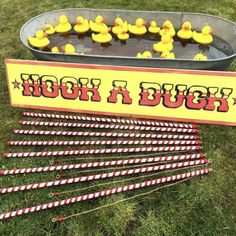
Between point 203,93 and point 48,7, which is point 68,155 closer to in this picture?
point 203,93

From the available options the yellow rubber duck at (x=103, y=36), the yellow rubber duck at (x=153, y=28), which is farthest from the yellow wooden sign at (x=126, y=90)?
the yellow rubber duck at (x=153, y=28)

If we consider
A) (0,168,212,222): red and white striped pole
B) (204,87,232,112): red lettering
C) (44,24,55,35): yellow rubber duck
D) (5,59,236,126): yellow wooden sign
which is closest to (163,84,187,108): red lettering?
(5,59,236,126): yellow wooden sign

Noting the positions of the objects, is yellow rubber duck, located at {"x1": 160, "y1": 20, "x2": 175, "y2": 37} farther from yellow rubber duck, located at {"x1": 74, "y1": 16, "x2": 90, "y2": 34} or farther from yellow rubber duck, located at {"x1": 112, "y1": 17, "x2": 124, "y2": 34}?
yellow rubber duck, located at {"x1": 74, "y1": 16, "x2": 90, "y2": 34}

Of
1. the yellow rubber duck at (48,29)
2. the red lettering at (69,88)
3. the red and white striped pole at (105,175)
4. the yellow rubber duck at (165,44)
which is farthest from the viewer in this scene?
the yellow rubber duck at (48,29)

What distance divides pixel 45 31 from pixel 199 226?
468cm

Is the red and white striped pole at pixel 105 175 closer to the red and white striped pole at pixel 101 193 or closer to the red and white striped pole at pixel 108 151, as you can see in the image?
the red and white striped pole at pixel 101 193

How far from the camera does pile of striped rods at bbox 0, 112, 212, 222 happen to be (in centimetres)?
493

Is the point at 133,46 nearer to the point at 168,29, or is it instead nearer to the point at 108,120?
the point at 168,29

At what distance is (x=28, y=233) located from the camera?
4.45m

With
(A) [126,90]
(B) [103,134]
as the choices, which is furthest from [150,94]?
(B) [103,134]

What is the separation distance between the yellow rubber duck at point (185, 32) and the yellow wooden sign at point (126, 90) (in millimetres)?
1465

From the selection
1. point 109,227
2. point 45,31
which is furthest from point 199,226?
point 45,31

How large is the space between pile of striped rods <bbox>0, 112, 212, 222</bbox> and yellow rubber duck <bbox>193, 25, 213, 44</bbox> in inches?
73.3

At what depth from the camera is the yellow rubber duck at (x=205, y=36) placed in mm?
6523
